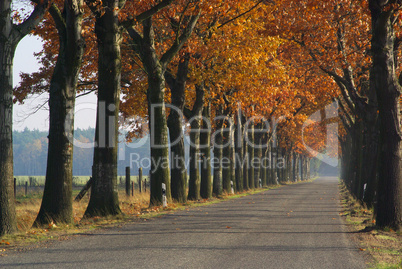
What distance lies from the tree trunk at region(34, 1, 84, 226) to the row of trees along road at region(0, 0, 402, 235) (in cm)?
3

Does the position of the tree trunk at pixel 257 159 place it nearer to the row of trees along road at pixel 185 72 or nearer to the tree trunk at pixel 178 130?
the row of trees along road at pixel 185 72

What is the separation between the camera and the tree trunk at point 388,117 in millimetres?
12914

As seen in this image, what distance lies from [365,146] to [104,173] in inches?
534

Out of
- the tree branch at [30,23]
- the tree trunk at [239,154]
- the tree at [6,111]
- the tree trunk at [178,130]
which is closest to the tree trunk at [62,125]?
the tree branch at [30,23]

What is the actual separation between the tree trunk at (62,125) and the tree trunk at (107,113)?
5.62 feet

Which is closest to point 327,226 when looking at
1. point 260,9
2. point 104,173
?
point 104,173

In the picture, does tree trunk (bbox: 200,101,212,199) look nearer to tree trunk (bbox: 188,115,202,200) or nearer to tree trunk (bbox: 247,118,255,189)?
tree trunk (bbox: 188,115,202,200)

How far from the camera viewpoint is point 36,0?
11594 mm

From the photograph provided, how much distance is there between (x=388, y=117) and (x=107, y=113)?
8463mm

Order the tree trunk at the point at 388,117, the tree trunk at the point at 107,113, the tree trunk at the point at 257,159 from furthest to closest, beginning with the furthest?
the tree trunk at the point at 257,159 → the tree trunk at the point at 107,113 → the tree trunk at the point at 388,117

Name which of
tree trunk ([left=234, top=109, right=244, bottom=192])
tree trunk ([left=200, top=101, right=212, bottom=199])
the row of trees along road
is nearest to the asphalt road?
the row of trees along road

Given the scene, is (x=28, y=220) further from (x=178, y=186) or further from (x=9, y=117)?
(x=178, y=186)

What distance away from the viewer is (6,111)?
1066 centimetres

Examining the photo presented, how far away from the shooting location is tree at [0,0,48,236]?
10.6m
